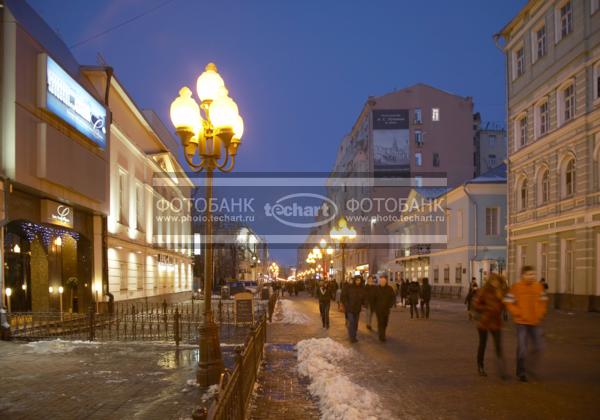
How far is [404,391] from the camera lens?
847cm

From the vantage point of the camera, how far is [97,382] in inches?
378

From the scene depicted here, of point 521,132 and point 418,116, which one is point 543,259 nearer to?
point 521,132

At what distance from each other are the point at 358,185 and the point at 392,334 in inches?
2243

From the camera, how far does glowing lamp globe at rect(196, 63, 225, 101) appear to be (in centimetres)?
1027

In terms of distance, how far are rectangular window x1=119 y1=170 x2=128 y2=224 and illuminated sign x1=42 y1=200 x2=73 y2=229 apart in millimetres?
6567

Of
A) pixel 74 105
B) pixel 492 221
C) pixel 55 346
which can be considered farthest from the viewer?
pixel 492 221

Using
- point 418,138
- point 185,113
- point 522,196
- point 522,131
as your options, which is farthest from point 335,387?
point 418,138

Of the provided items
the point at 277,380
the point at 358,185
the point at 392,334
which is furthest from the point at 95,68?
the point at 358,185

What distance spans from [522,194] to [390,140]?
3233 centimetres

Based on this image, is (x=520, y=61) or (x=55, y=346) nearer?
(x=55, y=346)

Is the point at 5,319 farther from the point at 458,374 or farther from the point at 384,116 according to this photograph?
the point at 384,116

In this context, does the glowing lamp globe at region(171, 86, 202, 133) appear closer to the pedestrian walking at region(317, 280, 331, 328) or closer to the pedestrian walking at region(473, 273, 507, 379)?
the pedestrian walking at region(473, 273, 507, 379)

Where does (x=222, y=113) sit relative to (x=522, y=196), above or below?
below

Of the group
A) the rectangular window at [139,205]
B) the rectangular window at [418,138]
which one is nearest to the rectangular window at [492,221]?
the rectangular window at [418,138]
